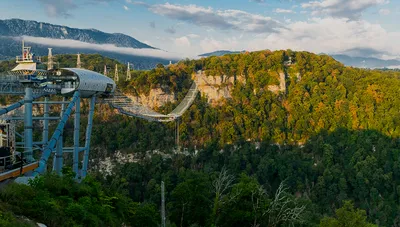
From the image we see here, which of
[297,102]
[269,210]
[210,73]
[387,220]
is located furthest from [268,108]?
[269,210]

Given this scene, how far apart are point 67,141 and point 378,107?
36590 millimetres

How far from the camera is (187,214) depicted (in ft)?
58.3

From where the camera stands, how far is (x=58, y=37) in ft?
440

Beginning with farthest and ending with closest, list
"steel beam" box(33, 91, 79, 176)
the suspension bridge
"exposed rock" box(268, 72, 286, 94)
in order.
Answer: "exposed rock" box(268, 72, 286, 94)
"steel beam" box(33, 91, 79, 176)
the suspension bridge

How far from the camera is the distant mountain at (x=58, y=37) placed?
106 metres

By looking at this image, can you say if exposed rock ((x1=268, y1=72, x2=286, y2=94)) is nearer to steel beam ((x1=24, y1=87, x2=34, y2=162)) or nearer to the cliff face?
the cliff face

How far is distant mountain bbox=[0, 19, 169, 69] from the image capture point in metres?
106

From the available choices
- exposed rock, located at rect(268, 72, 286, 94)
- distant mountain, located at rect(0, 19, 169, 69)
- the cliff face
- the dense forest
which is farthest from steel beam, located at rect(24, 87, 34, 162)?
distant mountain, located at rect(0, 19, 169, 69)

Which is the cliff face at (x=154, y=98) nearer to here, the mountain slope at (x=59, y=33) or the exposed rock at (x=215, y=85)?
the exposed rock at (x=215, y=85)

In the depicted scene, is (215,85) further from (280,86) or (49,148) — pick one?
(49,148)

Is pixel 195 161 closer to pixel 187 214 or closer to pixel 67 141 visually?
pixel 67 141

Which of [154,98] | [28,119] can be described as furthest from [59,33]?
[28,119]

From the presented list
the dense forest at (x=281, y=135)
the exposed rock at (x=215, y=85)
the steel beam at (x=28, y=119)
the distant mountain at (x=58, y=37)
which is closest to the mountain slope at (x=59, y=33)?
the distant mountain at (x=58, y=37)

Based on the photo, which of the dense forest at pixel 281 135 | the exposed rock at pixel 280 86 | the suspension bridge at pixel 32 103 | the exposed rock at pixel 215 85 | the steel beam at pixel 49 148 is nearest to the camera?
the suspension bridge at pixel 32 103
